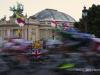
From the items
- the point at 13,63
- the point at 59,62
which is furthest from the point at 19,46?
the point at 59,62

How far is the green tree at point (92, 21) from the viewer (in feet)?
189

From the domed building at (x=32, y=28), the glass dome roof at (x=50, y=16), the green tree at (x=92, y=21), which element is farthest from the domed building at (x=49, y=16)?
the green tree at (x=92, y=21)

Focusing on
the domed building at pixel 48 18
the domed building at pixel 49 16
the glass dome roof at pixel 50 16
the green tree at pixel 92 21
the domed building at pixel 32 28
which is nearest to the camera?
the green tree at pixel 92 21

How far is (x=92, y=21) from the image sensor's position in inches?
2327

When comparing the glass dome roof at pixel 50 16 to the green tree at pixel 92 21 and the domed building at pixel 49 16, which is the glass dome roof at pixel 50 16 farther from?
the green tree at pixel 92 21

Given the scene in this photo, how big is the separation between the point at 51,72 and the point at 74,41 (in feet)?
4.84

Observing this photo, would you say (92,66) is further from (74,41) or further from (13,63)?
(13,63)

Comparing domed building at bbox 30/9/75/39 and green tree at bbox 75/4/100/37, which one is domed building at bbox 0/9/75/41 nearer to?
domed building at bbox 30/9/75/39

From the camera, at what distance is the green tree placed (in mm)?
57594

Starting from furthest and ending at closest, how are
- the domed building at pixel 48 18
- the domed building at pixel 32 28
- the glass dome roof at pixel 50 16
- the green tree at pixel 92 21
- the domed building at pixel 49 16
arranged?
the glass dome roof at pixel 50 16 < the domed building at pixel 49 16 < the domed building at pixel 48 18 < the domed building at pixel 32 28 < the green tree at pixel 92 21

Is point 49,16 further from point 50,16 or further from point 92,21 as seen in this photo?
point 92,21

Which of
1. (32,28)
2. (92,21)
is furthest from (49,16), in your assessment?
(92,21)

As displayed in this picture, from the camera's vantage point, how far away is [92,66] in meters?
16.1

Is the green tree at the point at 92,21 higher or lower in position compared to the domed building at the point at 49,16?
lower
